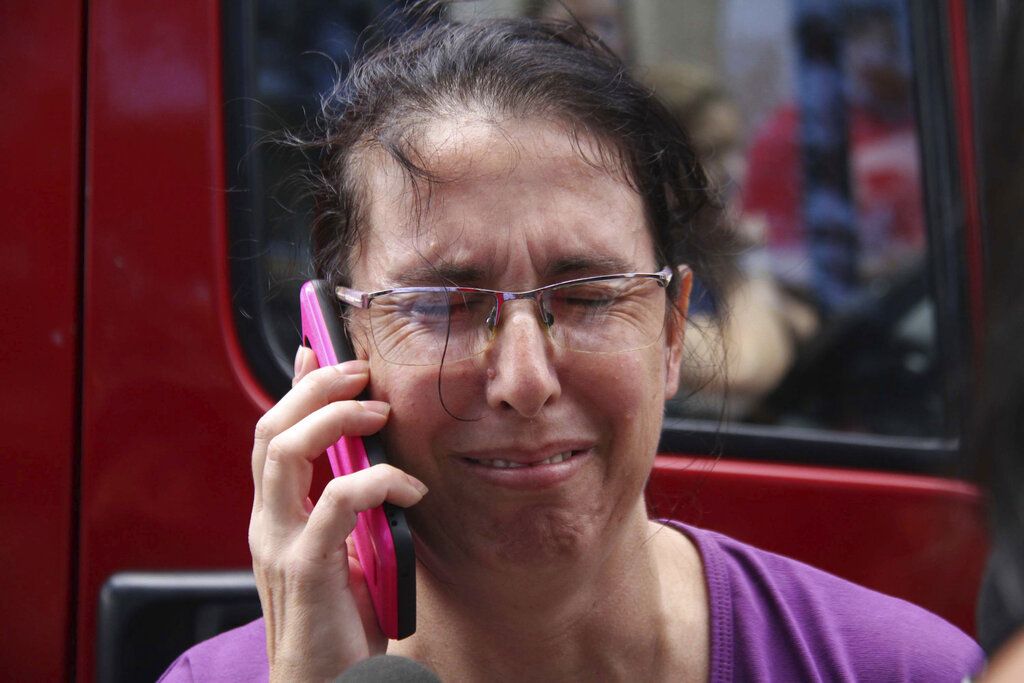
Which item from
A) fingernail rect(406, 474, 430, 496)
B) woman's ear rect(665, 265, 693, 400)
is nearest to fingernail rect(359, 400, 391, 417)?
fingernail rect(406, 474, 430, 496)

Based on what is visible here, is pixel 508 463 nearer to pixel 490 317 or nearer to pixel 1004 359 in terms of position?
pixel 490 317

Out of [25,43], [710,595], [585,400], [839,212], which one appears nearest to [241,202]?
[25,43]

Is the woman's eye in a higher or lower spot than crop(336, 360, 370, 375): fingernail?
higher

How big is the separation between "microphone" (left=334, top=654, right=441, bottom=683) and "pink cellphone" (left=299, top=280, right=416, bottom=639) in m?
0.38

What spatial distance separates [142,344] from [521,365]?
3.12 ft

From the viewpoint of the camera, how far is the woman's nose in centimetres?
150

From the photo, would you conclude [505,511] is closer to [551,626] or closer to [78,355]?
[551,626]

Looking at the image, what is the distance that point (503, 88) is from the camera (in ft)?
5.41

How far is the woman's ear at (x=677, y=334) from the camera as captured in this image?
5.91 ft

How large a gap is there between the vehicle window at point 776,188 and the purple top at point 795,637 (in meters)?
0.51

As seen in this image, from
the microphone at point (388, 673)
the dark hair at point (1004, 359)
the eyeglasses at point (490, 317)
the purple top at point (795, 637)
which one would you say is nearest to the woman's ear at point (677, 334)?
the eyeglasses at point (490, 317)

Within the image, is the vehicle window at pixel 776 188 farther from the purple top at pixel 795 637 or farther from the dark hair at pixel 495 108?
the purple top at pixel 795 637

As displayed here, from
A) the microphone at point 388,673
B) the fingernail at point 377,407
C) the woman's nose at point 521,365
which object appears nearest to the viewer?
the microphone at point 388,673

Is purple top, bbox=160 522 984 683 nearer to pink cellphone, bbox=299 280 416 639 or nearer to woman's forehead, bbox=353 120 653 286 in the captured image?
pink cellphone, bbox=299 280 416 639
